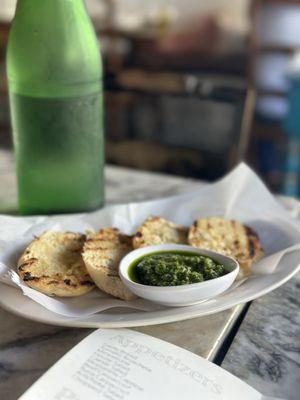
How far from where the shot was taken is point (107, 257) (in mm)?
825

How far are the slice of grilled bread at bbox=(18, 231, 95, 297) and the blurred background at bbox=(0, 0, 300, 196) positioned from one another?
1.66ft

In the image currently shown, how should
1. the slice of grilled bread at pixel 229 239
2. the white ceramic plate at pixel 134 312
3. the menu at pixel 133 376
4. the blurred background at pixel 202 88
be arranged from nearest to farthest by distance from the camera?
the menu at pixel 133 376 → the white ceramic plate at pixel 134 312 → the slice of grilled bread at pixel 229 239 → the blurred background at pixel 202 88

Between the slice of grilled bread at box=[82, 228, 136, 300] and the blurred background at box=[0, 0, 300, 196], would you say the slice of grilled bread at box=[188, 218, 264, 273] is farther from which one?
the blurred background at box=[0, 0, 300, 196]

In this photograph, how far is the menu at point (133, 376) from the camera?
57 cm

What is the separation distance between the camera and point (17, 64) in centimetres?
104

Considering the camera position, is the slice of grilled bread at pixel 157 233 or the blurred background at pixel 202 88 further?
the blurred background at pixel 202 88

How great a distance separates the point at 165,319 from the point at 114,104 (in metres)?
2.45

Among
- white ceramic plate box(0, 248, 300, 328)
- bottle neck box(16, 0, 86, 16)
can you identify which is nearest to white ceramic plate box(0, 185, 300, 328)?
white ceramic plate box(0, 248, 300, 328)

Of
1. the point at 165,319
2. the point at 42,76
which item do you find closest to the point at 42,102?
the point at 42,76

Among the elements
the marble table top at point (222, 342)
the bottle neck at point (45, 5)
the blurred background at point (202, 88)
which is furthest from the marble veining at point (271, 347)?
the blurred background at point (202, 88)

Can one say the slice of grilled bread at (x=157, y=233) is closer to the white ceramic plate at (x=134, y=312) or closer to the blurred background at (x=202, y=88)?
the white ceramic plate at (x=134, y=312)

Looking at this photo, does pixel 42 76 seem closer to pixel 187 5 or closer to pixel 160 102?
pixel 160 102

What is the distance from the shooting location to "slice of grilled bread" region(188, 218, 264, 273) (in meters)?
0.87

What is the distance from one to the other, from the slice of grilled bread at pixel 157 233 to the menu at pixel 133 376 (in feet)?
0.77
